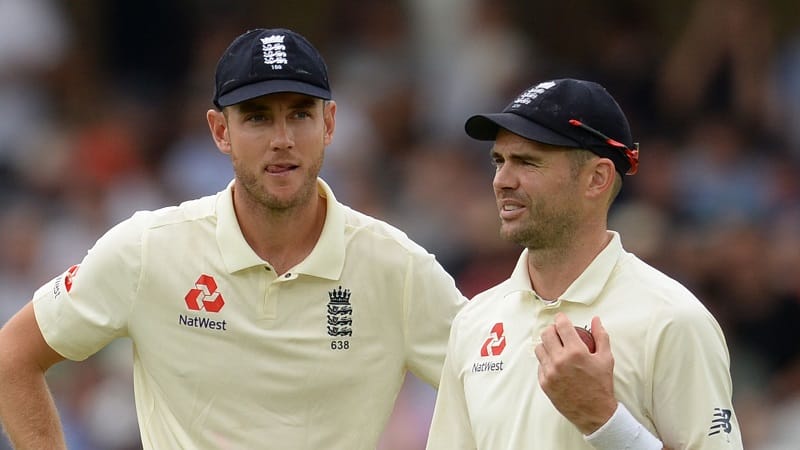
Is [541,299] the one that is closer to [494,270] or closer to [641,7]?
[494,270]

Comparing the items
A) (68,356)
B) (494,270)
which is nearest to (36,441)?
(68,356)

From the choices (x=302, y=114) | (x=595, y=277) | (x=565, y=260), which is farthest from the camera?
(x=302, y=114)

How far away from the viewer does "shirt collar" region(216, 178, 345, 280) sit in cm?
555

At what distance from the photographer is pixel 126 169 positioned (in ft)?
38.2

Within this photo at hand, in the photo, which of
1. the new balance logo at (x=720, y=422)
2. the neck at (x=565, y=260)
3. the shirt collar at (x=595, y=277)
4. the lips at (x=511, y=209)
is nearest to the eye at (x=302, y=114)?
the lips at (x=511, y=209)

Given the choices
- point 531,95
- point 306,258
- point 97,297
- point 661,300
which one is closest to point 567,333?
point 661,300

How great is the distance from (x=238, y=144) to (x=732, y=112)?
20.5 feet

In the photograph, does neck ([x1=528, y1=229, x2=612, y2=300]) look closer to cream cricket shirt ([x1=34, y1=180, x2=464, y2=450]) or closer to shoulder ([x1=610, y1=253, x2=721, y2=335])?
shoulder ([x1=610, y1=253, x2=721, y2=335])

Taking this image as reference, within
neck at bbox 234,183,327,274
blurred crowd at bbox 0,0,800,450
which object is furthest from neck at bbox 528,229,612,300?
blurred crowd at bbox 0,0,800,450

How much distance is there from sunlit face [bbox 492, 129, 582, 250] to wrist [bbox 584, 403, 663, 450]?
0.63m

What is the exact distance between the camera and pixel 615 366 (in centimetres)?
459

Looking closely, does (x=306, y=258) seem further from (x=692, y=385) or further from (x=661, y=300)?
(x=692, y=385)

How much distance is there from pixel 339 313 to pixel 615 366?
4.19ft

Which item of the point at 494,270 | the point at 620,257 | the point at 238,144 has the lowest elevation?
the point at 494,270
